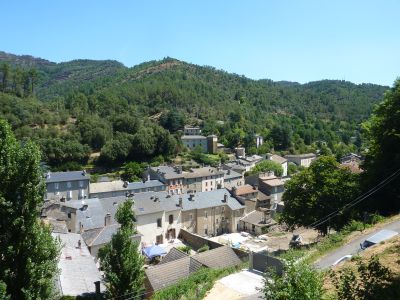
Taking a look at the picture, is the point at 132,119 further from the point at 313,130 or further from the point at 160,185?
the point at 313,130

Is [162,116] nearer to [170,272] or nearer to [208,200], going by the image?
[208,200]

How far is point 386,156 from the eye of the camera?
78.3ft

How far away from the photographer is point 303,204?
94.9 ft

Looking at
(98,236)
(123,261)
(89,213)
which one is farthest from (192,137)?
(123,261)

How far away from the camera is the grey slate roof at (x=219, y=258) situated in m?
23.2

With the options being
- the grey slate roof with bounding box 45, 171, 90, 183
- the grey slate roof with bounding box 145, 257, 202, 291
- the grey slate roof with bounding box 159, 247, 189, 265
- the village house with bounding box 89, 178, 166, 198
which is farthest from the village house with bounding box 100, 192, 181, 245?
the grey slate roof with bounding box 45, 171, 90, 183

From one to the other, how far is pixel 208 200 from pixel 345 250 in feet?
101

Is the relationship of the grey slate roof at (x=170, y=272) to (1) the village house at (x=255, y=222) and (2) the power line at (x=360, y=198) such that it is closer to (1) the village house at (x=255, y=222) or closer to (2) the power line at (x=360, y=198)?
(2) the power line at (x=360, y=198)

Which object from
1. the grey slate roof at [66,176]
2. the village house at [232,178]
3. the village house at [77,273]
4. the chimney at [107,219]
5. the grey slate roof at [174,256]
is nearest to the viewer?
the village house at [77,273]

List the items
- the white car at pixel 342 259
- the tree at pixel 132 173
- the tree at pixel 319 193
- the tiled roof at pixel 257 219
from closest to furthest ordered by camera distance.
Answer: the white car at pixel 342 259 → the tree at pixel 319 193 → the tiled roof at pixel 257 219 → the tree at pixel 132 173

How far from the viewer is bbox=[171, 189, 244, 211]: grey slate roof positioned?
4459 cm

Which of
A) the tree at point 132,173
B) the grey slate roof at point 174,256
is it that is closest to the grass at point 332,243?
the grey slate roof at point 174,256

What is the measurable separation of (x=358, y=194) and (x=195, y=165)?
59.2 m

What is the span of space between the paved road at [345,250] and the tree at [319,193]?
8788 mm
